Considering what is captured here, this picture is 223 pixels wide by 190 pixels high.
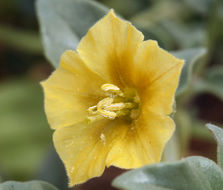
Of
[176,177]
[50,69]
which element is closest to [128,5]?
[50,69]

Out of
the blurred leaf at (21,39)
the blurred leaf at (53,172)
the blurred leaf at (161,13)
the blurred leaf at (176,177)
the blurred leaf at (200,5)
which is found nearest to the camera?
the blurred leaf at (176,177)

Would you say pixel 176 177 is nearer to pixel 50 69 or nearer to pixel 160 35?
pixel 160 35

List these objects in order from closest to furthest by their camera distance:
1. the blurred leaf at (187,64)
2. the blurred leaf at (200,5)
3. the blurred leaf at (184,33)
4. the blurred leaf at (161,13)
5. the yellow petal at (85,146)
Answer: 1. the yellow petal at (85,146)
2. the blurred leaf at (187,64)
3. the blurred leaf at (200,5)
4. the blurred leaf at (184,33)
5. the blurred leaf at (161,13)

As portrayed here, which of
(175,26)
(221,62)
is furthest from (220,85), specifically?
(221,62)

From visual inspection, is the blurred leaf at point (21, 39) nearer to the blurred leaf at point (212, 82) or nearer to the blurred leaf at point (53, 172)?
the blurred leaf at point (53, 172)

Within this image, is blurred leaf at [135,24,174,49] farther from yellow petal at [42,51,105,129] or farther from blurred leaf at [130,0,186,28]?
yellow petal at [42,51,105,129]

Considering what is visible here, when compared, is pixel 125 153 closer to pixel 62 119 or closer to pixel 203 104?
pixel 62 119

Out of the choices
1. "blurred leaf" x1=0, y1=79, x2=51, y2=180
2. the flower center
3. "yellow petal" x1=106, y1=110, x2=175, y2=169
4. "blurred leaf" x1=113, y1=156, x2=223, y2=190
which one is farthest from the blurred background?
"blurred leaf" x1=113, y1=156, x2=223, y2=190

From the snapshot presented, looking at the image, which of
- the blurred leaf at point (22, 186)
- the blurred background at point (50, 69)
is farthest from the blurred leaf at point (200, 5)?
the blurred leaf at point (22, 186)
